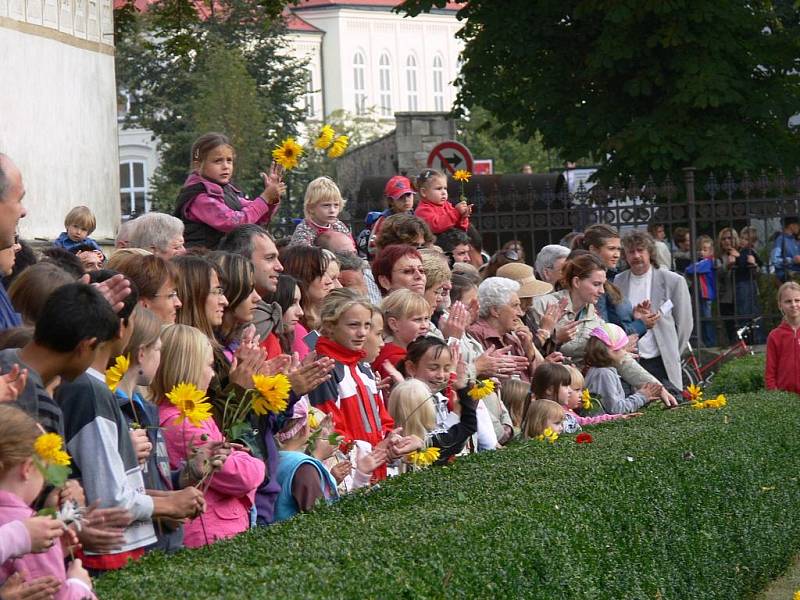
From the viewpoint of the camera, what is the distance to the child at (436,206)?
12688mm

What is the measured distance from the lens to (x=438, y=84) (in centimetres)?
12012

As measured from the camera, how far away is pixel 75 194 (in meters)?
13.9

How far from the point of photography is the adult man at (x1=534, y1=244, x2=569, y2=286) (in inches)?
490

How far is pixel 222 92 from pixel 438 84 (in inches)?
2690

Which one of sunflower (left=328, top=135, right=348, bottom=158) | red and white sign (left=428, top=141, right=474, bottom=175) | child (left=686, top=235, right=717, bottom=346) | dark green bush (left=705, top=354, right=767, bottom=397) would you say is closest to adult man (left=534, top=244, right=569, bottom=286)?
dark green bush (left=705, top=354, right=767, bottom=397)

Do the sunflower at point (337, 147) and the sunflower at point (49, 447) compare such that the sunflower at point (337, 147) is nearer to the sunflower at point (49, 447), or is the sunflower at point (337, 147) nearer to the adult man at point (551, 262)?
the adult man at point (551, 262)

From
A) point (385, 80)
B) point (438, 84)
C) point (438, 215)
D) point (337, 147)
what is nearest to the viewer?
point (337, 147)

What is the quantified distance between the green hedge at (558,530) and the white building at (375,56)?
97167 mm

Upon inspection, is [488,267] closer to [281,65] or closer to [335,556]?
[335,556]

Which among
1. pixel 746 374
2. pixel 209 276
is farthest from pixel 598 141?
pixel 209 276

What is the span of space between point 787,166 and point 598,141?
9.16 ft

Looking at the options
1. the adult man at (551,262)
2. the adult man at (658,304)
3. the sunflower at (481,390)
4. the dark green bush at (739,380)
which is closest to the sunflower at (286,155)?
the sunflower at (481,390)

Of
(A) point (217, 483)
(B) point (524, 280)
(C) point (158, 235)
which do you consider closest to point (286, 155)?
(C) point (158, 235)

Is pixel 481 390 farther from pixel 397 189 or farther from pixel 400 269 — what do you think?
pixel 397 189
